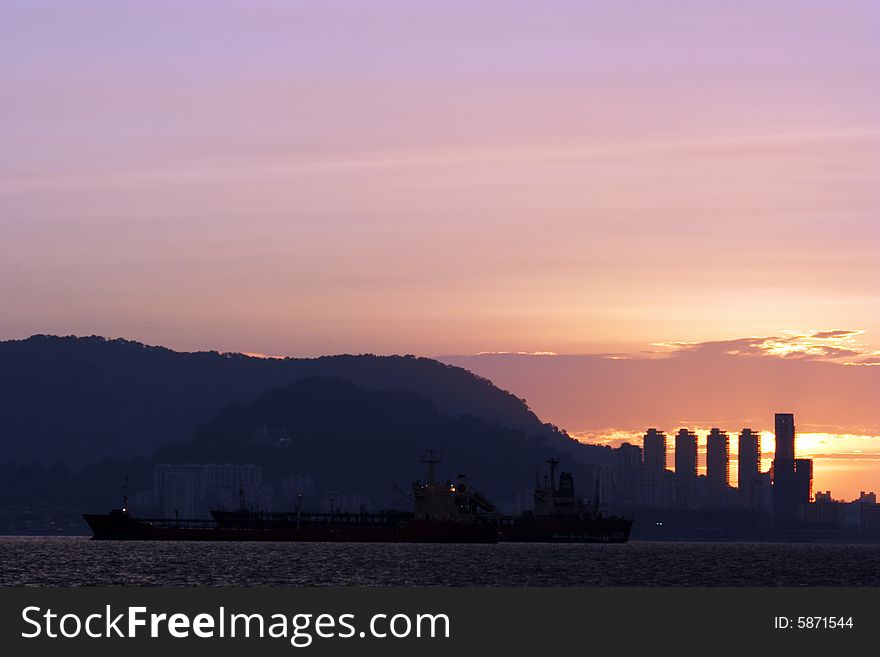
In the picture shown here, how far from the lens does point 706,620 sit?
303 ft

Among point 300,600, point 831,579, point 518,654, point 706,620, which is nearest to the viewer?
point 518,654

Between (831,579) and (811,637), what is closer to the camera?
(811,637)

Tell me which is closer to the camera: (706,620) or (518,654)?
(518,654)

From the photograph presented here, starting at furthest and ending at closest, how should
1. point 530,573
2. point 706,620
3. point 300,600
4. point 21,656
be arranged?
point 530,573
point 300,600
point 706,620
point 21,656

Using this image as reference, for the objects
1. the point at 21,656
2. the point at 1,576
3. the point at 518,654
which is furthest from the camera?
the point at 1,576

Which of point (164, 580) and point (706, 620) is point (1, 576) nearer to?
point (164, 580)

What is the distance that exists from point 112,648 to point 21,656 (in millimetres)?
3953

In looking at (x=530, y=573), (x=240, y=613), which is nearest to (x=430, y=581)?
(x=530, y=573)

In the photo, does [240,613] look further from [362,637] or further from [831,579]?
[831,579]

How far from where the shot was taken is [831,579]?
19300 cm

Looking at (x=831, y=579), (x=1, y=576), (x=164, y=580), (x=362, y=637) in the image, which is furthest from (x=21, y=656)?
(x=831, y=579)

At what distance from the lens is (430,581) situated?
158 meters

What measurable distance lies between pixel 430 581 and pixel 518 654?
84178 millimetres

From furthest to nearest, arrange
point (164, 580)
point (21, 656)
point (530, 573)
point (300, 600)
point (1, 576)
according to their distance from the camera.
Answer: point (530, 573) → point (1, 576) → point (164, 580) → point (300, 600) → point (21, 656)
